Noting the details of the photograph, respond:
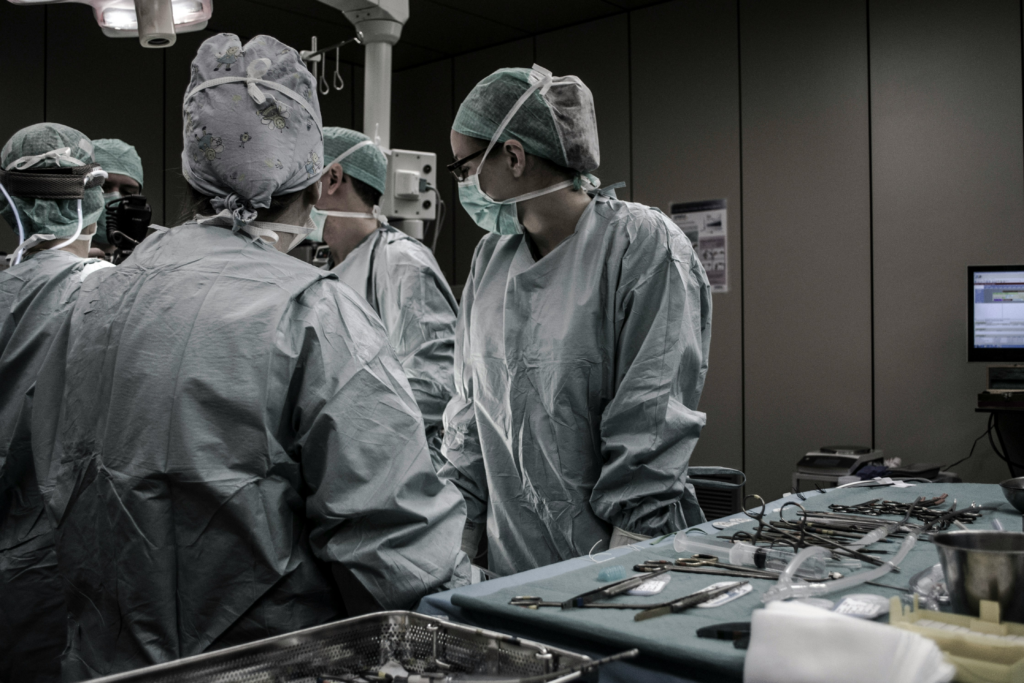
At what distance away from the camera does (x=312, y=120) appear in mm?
1357

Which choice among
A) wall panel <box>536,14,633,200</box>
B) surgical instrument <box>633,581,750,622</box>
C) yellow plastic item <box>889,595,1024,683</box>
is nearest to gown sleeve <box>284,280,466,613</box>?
surgical instrument <box>633,581,750,622</box>

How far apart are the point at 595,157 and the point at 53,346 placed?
1.16 meters

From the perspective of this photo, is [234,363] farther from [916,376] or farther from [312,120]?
[916,376]

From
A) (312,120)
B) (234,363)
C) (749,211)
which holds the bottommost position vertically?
(234,363)

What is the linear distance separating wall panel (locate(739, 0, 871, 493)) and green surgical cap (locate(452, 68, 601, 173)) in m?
2.95

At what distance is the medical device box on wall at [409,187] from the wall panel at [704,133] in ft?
7.18

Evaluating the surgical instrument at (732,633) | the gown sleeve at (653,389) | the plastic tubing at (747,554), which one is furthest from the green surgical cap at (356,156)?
the surgical instrument at (732,633)

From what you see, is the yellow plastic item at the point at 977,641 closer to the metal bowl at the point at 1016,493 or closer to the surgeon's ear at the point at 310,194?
the metal bowl at the point at 1016,493

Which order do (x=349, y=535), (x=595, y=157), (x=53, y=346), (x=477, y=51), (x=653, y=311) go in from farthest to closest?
1. (x=477, y=51)
2. (x=595, y=157)
3. (x=653, y=311)
4. (x=53, y=346)
5. (x=349, y=535)

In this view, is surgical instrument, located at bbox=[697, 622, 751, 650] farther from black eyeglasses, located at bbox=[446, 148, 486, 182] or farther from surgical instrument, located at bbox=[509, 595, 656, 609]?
black eyeglasses, located at bbox=[446, 148, 486, 182]

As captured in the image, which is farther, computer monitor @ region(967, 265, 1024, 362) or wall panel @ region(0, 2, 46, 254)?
wall panel @ region(0, 2, 46, 254)

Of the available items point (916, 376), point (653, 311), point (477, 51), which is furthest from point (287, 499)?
point (477, 51)

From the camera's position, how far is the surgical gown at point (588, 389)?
1.61 meters

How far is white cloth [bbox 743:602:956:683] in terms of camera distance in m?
0.69
